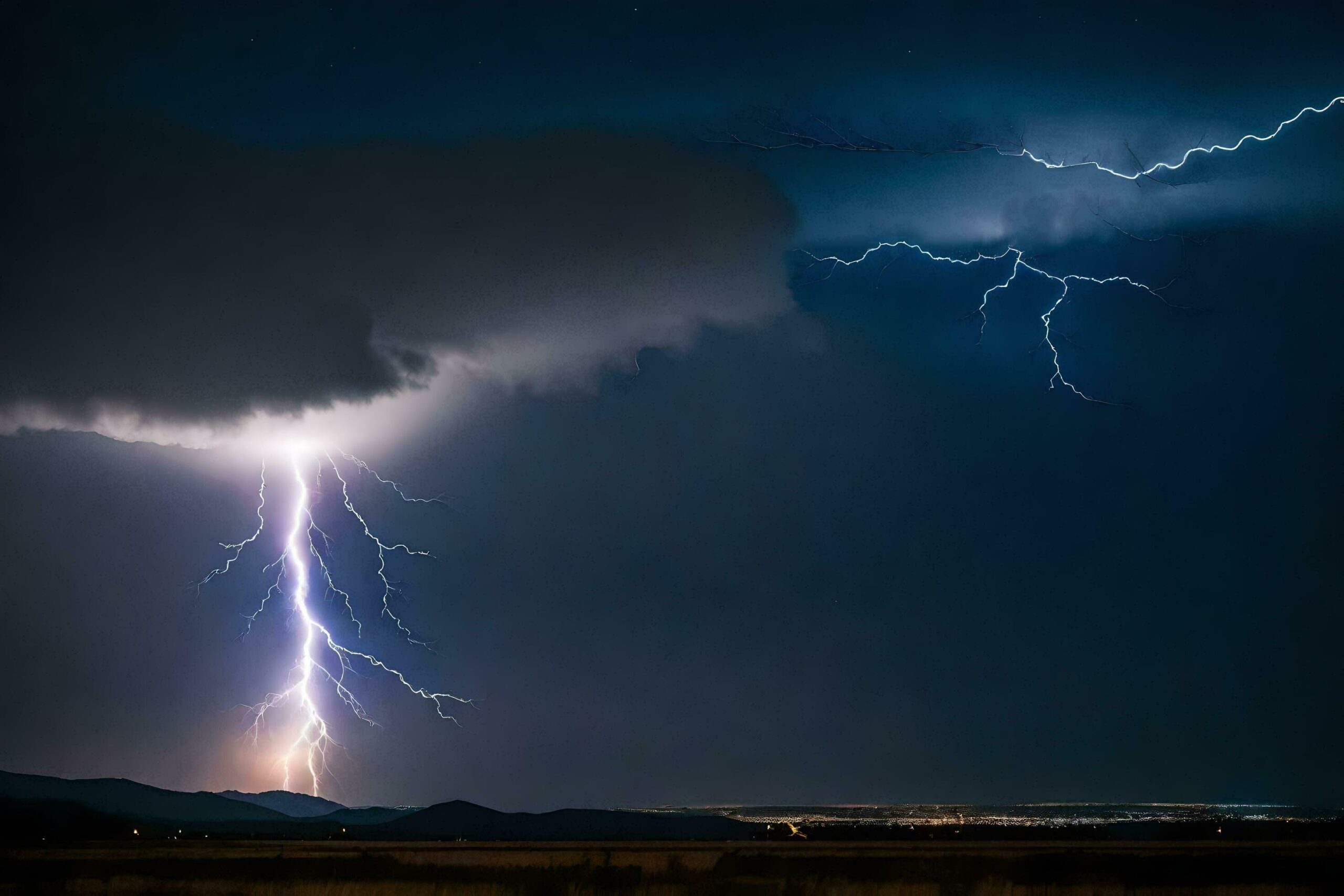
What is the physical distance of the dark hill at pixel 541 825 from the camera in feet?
40.0

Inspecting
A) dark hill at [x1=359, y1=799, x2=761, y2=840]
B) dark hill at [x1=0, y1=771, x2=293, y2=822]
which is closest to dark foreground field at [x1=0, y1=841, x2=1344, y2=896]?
dark hill at [x1=359, y1=799, x2=761, y2=840]

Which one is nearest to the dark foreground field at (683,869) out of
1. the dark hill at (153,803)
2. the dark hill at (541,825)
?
the dark hill at (541,825)

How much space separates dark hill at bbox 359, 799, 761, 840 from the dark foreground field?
4.76ft

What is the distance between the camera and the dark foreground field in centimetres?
962

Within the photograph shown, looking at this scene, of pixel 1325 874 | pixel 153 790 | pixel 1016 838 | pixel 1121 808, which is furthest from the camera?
pixel 153 790

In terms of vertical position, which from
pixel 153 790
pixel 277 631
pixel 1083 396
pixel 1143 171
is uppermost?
pixel 1143 171

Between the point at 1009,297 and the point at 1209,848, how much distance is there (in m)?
6.11

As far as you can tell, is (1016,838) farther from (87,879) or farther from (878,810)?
(87,879)

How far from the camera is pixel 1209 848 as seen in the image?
9844mm

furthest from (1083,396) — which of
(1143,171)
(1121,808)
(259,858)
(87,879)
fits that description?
(87,879)

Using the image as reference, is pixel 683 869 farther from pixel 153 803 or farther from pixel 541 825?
pixel 153 803

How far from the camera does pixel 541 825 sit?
1291 centimetres

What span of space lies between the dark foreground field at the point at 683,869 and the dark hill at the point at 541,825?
1.45 m

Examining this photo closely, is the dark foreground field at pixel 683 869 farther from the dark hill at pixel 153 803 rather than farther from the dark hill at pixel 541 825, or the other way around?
the dark hill at pixel 153 803
